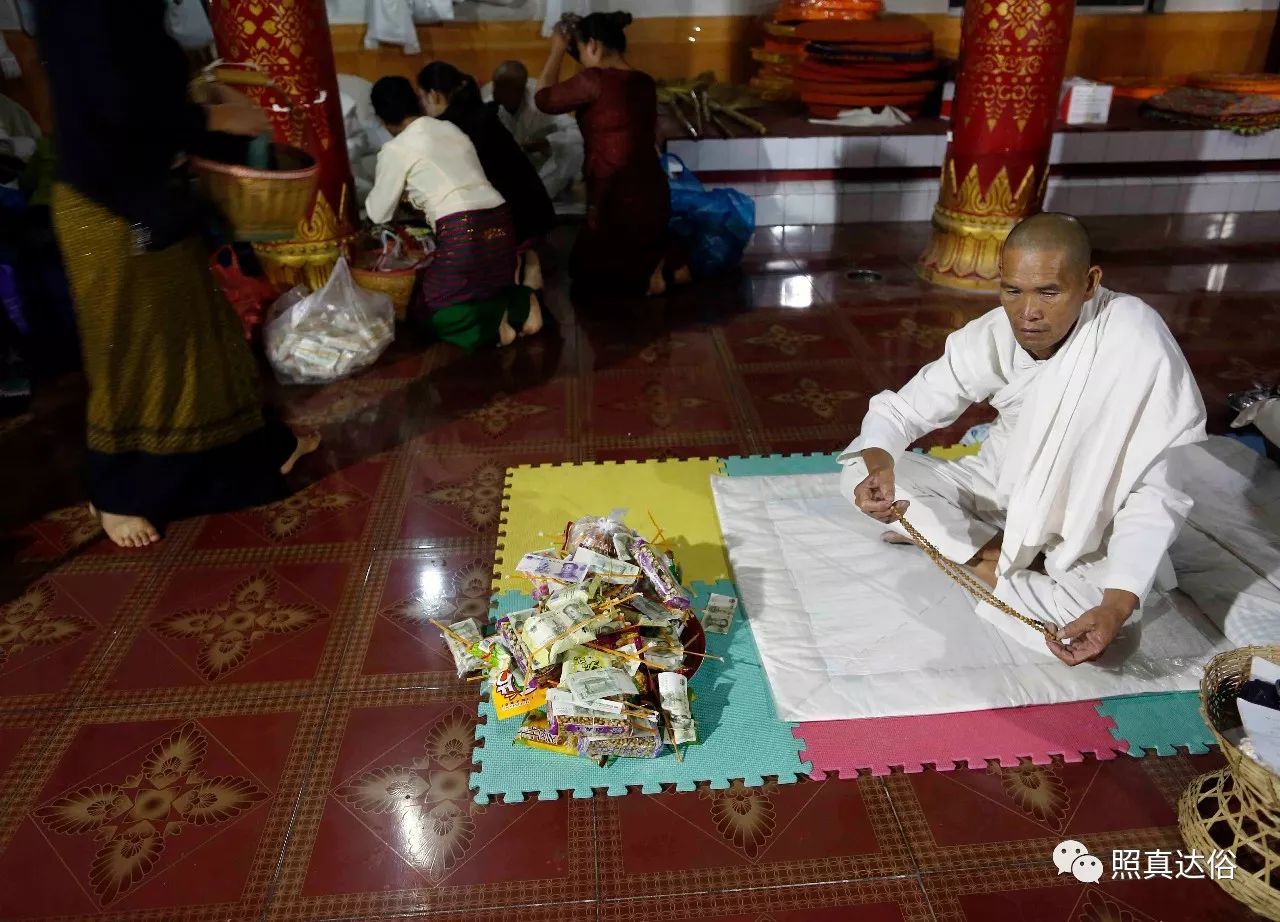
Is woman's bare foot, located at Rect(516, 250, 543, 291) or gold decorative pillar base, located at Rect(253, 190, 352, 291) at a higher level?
gold decorative pillar base, located at Rect(253, 190, 352, 291)

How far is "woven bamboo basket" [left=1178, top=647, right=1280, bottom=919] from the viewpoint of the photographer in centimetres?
184

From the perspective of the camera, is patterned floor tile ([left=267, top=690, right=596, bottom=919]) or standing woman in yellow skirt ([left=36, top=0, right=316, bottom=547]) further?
standing woman in yellow skirt ([left=36, top=0, right=316, bottom=547])

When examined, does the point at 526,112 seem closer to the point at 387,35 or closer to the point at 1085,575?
the point at 387,35

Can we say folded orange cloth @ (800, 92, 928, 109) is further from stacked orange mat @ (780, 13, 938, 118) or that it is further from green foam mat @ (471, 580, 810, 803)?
green foam mat @ (471, 580, 810, 803)

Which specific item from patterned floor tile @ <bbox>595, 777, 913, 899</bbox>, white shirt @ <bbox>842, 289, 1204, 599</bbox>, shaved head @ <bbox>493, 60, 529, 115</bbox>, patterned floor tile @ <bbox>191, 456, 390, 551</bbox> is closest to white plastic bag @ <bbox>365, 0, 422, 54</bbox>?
shaved head @ <bbox>493, 60, 529, 115</bbox>

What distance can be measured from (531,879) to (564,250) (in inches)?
175

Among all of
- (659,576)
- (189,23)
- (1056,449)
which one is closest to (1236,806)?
(1056,449)

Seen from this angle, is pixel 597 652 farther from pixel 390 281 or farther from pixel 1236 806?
pixel 390 281

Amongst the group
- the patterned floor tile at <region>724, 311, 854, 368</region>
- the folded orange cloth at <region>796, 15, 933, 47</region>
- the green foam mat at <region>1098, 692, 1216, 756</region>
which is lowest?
the green foam mat at <region>1098, 692, 1216, 756</region>

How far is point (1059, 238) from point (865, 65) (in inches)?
181

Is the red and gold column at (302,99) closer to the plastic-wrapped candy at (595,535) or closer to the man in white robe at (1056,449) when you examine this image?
the plastic-wrapped candy at (595,535)

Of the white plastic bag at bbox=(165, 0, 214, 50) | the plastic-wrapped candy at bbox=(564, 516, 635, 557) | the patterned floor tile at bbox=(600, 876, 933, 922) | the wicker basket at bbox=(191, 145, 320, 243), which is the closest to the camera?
the patterned floor tile at bbox=(600, 876, 933, 922)

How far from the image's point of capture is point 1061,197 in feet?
21.0

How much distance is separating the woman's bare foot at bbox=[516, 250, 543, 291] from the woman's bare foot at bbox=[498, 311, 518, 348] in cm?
60
